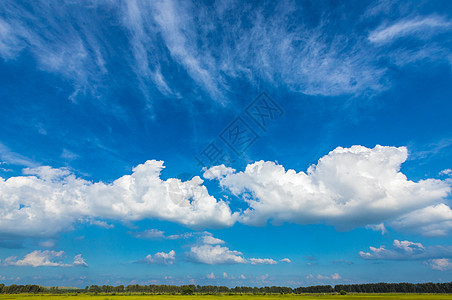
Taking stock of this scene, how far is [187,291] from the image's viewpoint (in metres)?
A: 169
